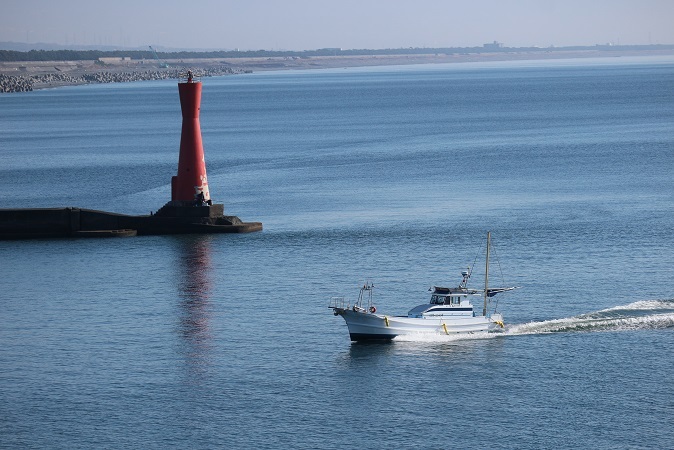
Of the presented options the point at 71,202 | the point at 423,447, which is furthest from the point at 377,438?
the point at 71,202

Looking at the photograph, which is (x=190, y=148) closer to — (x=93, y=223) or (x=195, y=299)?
(x=93, y=223)

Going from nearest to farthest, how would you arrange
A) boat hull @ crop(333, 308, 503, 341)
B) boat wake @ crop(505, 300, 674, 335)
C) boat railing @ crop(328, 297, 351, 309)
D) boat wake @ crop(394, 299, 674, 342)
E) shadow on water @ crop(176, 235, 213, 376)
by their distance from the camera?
shadow on water @ crop(176, 235, 213, 376) < boat hull @ crop(333, 308, 503, 341) < boat wake @ crop(394, 299, 674, 342) < boat wake @ crop(505, 300, 674, 335) < boat railing @ crop(328, 297, 351, 309)

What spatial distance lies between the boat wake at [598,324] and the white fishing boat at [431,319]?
0.82ft

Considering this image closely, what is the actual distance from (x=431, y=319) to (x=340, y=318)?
4239mm

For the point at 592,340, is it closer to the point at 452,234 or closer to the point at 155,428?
the point at 155,428

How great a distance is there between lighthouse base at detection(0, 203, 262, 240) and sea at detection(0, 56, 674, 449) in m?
0.94

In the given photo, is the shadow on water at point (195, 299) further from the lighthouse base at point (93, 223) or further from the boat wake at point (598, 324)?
the boat wake at point (598, 324)

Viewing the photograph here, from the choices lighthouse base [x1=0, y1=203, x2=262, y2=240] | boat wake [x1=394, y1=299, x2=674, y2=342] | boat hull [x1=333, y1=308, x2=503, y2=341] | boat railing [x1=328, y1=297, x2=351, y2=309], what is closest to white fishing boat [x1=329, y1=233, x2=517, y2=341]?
boat hull [x1=333, y1=308, x2=503, y2=341]

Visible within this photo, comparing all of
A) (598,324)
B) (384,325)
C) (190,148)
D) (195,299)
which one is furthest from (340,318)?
(190,148)

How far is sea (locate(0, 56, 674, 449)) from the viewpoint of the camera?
34.9 metres

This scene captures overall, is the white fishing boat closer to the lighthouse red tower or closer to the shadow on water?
the shadow on water

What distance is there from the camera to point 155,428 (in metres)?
34.7

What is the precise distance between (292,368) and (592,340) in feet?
36.0

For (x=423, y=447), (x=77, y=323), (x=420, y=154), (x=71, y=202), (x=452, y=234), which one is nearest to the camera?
(x=423, y=447)
